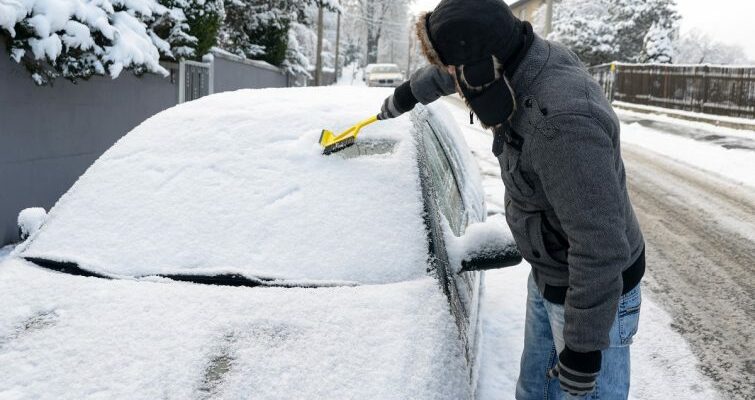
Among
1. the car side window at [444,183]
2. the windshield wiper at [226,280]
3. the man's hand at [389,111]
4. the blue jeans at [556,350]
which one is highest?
the man's hand at [389,111]

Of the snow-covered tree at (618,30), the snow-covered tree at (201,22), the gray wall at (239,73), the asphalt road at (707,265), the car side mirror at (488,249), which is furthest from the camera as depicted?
the snow-covered tree at (618,30)

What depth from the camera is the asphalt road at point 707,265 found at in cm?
348

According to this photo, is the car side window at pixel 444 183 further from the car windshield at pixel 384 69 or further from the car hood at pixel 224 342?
the car windshield at pixel 384 69

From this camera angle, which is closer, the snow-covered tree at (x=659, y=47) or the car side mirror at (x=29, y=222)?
the car side mirror at (x=29, y=222)

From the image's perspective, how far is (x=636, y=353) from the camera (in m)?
3.45

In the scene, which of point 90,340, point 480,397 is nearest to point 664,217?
point 480,397

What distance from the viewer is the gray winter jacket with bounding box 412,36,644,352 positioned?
4.76 ft

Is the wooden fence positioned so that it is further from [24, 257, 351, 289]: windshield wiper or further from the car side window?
[24, 257, 351, 289]: windshield wiper

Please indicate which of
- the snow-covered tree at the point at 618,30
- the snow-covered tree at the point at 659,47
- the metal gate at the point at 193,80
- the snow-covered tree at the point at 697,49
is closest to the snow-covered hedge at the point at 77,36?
the metal gate at the point at 193,80

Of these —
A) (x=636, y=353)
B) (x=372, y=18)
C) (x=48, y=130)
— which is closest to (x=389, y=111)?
(x=636, y=353)

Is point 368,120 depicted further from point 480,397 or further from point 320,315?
point 480,397

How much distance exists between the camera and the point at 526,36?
165 cm

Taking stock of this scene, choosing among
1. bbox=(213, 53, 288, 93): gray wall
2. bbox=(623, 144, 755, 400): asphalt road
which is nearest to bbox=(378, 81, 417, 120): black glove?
bbox=(623, 144, 755, 400): asphalt road

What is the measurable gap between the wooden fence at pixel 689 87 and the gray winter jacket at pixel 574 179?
1658 centimetres
